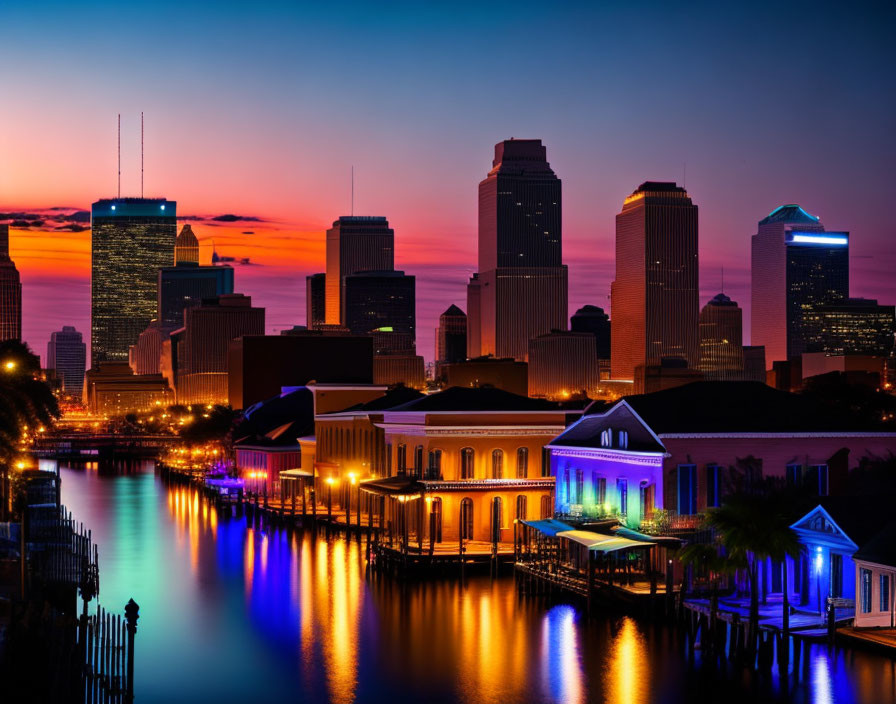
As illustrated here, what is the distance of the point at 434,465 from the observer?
259 ft

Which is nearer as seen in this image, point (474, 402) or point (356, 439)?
point (474, 402)

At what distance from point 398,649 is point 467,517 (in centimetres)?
2388

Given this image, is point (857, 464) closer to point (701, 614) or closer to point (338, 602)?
point (701, 614)

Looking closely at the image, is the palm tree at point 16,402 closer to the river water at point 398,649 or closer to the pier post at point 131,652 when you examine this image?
the river water at point 398,649

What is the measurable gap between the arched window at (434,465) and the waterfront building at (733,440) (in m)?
11.7

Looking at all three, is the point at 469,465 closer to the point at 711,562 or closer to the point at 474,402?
the point at 474,402

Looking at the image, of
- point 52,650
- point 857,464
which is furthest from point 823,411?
point 52,650

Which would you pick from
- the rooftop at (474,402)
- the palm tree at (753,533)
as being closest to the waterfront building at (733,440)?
the palm tree at (753,533)

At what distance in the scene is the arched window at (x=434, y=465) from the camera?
7856 cm

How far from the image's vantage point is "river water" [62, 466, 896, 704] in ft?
149

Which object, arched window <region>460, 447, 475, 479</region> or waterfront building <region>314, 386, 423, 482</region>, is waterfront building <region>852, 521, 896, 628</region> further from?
waterfront building <region>314, 386, 423, 482</region>

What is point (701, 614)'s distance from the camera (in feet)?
173

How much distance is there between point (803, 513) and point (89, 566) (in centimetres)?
3281

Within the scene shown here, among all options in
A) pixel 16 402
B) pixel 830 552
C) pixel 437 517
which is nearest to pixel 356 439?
pixel 437 517
